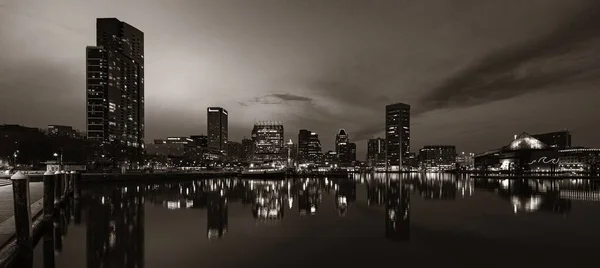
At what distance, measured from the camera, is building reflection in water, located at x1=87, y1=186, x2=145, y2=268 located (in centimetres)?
1409

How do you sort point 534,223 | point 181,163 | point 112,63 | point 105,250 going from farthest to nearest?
point 181,163 < point 112,63 < point 534,223 < point 105,250

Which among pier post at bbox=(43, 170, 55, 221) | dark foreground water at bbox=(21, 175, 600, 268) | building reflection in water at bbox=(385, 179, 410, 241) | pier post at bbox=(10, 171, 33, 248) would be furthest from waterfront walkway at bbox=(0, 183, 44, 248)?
building reflection in water at bbox=(385, 179, 410, 241)

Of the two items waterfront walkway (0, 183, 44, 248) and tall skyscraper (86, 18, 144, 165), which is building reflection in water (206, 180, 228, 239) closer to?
waterfront walkway (0, 183, 44, 248)

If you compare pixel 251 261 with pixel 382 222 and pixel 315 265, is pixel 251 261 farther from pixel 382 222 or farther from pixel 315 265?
pixel 382 222

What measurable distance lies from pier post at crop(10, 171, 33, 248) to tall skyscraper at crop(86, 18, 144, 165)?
13299 cm

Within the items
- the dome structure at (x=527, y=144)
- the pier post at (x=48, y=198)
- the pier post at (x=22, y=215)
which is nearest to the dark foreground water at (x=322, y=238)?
the pier post at (x=48, y=198)

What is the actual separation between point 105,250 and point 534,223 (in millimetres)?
23888

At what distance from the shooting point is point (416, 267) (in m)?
13.4

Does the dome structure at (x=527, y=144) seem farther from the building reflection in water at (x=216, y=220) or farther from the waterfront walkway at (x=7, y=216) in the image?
the waterfront walkway at (x=7, y=216)

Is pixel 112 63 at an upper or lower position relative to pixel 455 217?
upper

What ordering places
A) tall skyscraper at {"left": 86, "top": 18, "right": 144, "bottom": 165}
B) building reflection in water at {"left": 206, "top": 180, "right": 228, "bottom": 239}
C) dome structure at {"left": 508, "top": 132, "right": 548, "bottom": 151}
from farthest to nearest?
1. dome structure at {"left": 508, "top": 132, "right": 548, "bottom": 151}
2. tall skyscraper at {"left": 86, "top": 18, "right": 144, "bottom": 165}
3. building reflection in water at {"left": 206, "top": 180, "right": 228, "bottom": 239}

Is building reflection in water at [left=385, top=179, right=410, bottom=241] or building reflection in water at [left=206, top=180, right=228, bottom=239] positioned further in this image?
building reflection in water at [left=206, top=180, right=228, bottom=239]

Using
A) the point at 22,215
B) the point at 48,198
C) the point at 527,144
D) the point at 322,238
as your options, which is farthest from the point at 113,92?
the point at 527,144

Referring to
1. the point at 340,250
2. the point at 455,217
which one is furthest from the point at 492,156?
the point at 340,250
